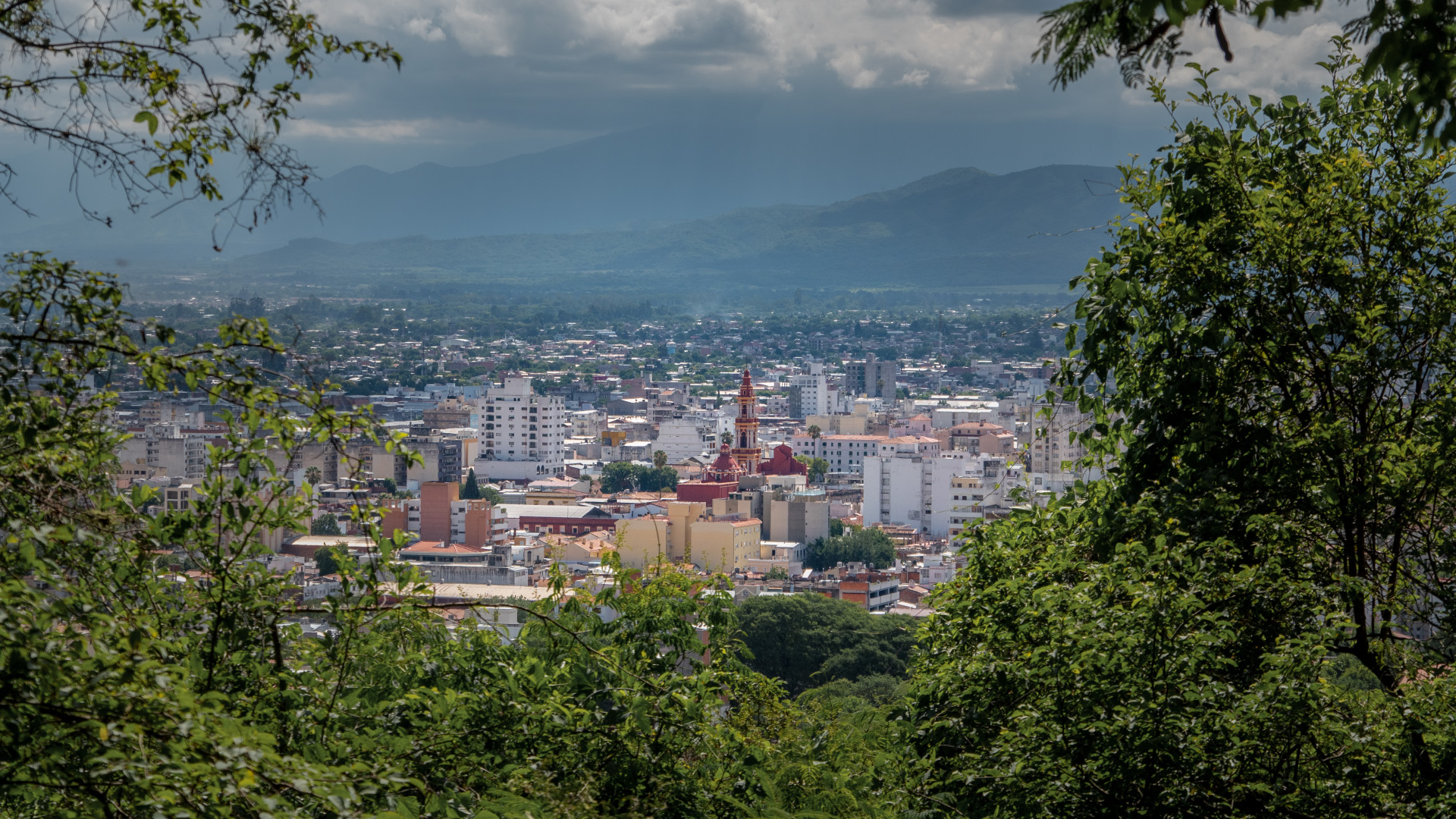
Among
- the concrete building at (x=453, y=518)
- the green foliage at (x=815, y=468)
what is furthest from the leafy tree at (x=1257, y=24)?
the green foliage at (x=815, y=468)

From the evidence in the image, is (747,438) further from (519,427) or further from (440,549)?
(440,549)

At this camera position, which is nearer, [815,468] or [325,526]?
[325,526]

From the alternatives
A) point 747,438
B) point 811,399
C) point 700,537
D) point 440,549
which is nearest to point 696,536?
point 700,537

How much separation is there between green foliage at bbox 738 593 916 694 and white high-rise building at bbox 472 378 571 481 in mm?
44547

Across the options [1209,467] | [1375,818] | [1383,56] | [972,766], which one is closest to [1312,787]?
[1375,818]

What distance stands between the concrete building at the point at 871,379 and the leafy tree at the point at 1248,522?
85.9 m

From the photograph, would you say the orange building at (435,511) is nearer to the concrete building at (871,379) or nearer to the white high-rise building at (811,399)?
the white high-rise building at (811,399)

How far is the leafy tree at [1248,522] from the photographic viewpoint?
2615mm

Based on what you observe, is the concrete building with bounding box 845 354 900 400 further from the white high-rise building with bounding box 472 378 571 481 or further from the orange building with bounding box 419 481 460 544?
the orange building with bounding box 419 481 460 544

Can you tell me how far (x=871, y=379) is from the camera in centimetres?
9219

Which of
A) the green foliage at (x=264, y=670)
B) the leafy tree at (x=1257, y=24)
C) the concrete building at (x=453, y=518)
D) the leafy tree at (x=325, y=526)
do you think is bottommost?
the concrete building at (x=453, y=518)

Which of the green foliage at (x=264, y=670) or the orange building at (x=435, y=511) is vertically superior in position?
the green foliage at (x=264, y=670)

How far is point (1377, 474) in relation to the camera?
301 centimetres

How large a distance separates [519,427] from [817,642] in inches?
1894
